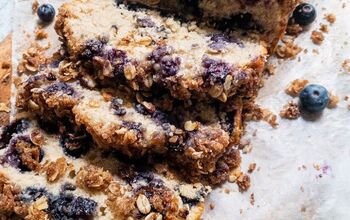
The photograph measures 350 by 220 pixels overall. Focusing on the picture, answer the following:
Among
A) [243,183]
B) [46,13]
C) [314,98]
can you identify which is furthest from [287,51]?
[46,13]

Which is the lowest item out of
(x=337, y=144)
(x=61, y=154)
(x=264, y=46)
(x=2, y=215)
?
(x=2, y=215)

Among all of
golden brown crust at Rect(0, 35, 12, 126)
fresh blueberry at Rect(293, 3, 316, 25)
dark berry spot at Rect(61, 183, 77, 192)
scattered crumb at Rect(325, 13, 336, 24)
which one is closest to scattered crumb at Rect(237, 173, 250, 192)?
dark berry spot at Rect(61, 183, 77, 192)

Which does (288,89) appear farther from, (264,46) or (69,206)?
(69,206)

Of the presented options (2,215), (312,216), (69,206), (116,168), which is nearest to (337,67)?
(312,216)

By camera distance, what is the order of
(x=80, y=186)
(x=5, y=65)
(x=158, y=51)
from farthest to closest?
(x=5, y=65) < (x=158, y=51) < (x=80, y=186)

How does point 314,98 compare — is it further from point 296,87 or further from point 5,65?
point 5,65

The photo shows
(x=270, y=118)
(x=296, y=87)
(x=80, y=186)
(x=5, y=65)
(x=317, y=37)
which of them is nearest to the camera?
(x=80, y=186)

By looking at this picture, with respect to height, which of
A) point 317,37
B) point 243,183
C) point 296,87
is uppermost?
point 317,37
